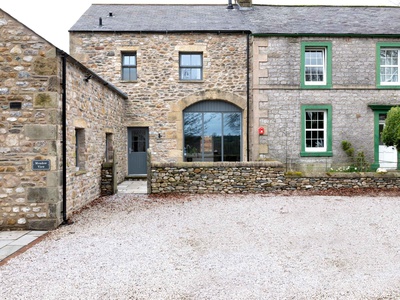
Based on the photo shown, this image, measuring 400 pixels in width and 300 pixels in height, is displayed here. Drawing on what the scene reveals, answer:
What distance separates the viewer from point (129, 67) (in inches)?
551

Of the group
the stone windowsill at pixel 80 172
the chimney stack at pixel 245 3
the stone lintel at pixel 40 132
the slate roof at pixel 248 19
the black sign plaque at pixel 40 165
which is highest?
the chimney stack at pixel 245 3

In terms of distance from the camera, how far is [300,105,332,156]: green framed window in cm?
1345

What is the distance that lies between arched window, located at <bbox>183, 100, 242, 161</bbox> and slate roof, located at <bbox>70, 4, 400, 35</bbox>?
3.50m

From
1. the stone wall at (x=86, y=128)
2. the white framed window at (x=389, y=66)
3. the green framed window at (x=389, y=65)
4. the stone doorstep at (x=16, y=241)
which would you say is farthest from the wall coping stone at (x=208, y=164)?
the white framed window at (x=389, y=66)

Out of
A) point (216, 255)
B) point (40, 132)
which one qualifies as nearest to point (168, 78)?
point (40, 132)

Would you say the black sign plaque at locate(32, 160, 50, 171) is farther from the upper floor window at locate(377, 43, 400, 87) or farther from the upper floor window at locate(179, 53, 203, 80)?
the upper floor window at locate(377, 43, 400, 87)

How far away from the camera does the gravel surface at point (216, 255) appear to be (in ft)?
12.5

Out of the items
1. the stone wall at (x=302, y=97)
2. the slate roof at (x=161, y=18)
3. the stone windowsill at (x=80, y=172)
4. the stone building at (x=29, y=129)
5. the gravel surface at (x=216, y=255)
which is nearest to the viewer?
the gravel surface at (x=216, y=255)

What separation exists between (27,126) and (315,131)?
11316 mm

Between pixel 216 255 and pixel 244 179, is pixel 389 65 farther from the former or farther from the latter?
pixel 216 255

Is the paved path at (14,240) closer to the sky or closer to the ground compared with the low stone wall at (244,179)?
closer to the ground

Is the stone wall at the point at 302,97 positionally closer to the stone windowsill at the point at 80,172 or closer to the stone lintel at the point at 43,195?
the stone windowsill at the point at 80,172

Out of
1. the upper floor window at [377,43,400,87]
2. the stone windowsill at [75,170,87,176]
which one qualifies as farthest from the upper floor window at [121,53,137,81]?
the upper floor window at [377,43,400,87]

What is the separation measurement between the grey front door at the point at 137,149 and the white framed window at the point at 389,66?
1098cm
